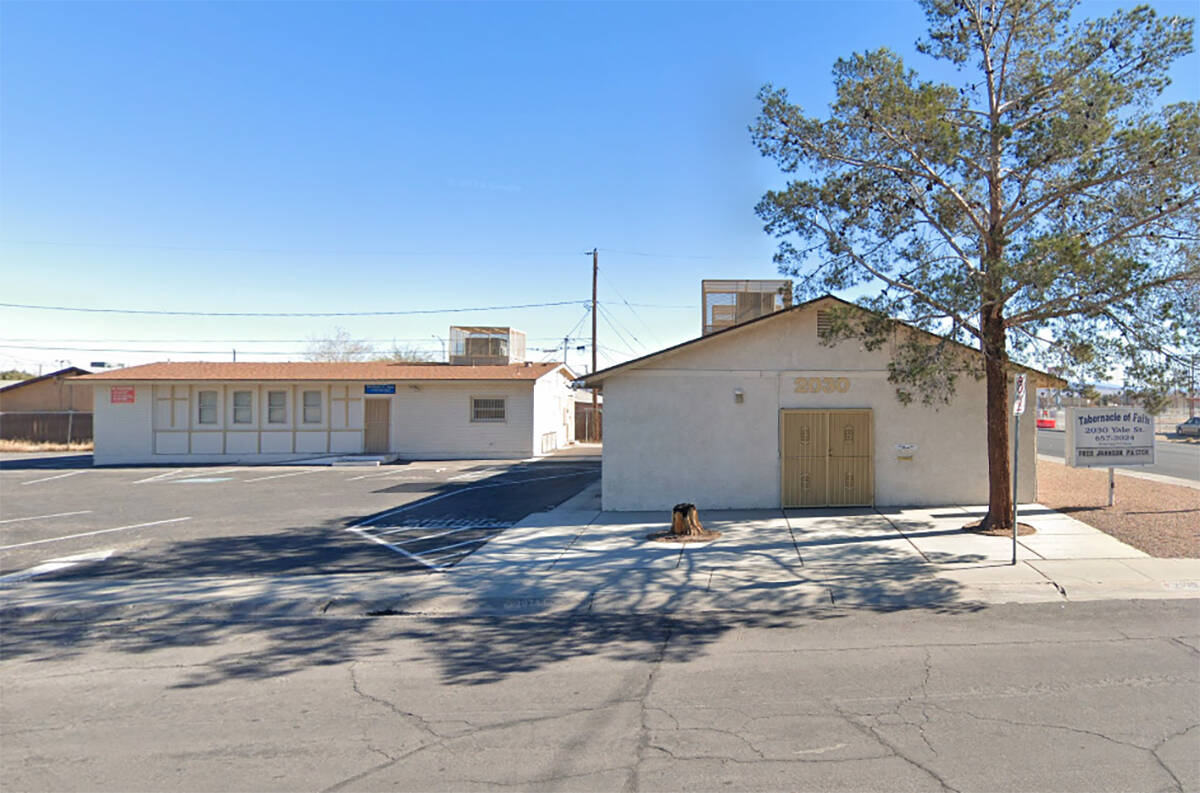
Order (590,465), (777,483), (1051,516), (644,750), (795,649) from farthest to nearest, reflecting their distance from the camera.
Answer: (590,465)
(777,483)
(1051,516)
(795,649)
(644,750)

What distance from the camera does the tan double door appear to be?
13.7m

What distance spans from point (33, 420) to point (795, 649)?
42.1 m

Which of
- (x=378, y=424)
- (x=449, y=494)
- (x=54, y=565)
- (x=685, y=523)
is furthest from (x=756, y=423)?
(x=378, y=424)

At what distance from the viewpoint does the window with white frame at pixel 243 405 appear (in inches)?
1114

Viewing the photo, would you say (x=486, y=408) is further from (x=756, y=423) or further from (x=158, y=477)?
(x=756, y=423)

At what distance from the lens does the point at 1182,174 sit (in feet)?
30.8

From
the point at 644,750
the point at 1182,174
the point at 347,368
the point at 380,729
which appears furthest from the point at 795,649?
the point at 347,368

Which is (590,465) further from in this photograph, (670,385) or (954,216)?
(954,216)

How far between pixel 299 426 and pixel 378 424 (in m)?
2.99

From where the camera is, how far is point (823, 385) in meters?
13.8

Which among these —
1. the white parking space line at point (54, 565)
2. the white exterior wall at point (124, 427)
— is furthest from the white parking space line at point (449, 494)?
the white exterior wall at point (124, 427)

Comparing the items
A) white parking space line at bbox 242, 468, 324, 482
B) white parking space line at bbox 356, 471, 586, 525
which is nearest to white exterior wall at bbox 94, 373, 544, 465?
white parking space line at bbox 242, 468, 324, 482

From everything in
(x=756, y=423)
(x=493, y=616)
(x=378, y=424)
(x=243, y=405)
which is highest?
(x=243, y=405)

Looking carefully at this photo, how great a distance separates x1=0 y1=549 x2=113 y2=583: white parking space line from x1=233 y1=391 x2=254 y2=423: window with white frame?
1795 cm
